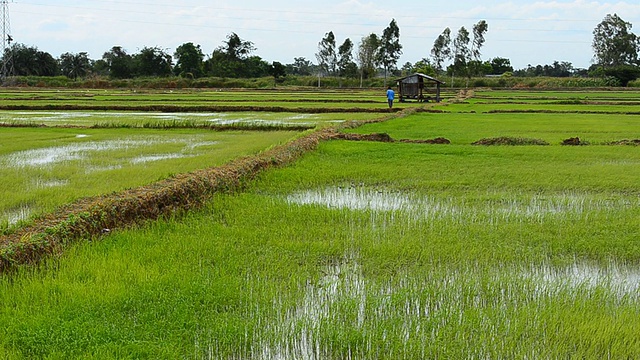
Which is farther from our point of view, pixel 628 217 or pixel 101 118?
pixel 101 118

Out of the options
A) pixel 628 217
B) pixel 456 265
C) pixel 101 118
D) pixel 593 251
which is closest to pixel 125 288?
pixel 456 265

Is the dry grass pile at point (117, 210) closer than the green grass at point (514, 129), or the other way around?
the dry grass pile at point (117, 210)

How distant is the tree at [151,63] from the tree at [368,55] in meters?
21.1

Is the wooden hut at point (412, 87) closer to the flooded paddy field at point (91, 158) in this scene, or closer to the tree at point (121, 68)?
the flooded paddy field at point (91, 158)

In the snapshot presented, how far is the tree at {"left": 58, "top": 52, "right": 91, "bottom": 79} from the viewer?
6512cm

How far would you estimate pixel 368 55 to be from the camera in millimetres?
57688

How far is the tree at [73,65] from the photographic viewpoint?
Answer: 65125mm

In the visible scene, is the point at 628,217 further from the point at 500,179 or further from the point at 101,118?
the point at 101,118

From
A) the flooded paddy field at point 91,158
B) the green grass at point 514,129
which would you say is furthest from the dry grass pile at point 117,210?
the green grass at point 514,129

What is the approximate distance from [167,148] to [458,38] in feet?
166

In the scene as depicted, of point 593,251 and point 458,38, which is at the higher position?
point 458,38

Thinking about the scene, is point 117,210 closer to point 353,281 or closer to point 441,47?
point 353,281

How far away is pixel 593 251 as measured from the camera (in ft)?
14.5

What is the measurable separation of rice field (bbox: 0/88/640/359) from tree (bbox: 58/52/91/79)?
66.1 meters
